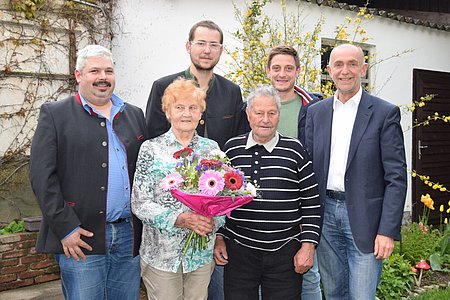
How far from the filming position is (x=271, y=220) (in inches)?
128

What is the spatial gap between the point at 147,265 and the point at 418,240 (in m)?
4.37

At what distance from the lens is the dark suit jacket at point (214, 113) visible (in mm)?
3727

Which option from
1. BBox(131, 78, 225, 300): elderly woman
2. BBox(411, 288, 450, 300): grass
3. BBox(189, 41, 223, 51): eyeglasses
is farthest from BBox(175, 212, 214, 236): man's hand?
BBox(411, 288, 450, 300): grass

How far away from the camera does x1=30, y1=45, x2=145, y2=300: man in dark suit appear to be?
301cm

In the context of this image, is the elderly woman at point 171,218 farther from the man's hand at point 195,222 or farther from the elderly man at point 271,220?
the elderly man at point 271,220

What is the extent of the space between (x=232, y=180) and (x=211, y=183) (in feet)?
0.42

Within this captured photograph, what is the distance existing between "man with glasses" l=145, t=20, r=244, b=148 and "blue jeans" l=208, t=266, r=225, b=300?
35.9 inches

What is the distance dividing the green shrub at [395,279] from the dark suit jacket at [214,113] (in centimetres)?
253

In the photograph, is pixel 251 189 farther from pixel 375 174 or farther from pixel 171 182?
pixel 375 174

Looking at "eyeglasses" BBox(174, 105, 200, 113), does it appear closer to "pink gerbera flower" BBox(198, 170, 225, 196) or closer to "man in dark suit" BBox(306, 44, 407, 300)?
"pink gerbera flower" BBox(198, 170, 225, 196)

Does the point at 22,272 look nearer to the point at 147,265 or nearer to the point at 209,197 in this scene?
the point at 147,265

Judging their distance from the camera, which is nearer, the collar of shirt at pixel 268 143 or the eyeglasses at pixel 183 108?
the eyeglasses at pixel 183 108

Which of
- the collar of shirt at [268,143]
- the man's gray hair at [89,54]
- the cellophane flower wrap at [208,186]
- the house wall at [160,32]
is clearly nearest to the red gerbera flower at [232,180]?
the cellophane flower wrap at [208,186]

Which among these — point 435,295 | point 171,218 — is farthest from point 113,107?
point 435,295
